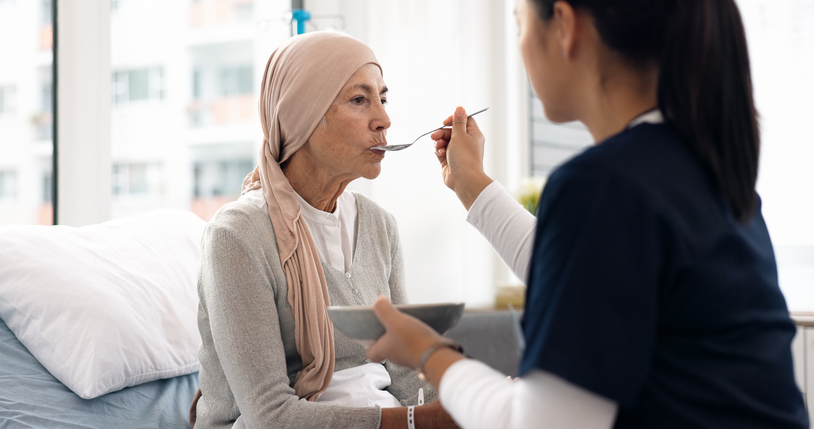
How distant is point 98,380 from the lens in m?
1.38

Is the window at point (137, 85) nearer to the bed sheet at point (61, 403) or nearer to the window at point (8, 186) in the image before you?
the window at point (8, 186)

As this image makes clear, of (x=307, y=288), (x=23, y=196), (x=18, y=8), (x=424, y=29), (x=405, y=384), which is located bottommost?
(x=405, y=384)

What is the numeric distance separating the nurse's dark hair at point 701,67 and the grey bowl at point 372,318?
0.43 metres

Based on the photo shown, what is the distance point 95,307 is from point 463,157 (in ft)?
2.86

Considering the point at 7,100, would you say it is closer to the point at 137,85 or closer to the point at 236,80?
the point at 137,85

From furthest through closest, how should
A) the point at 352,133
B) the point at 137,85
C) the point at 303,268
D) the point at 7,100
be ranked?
the point at 137,85 → the point at 7,100 → the point at 352,133 → the point at 303,268

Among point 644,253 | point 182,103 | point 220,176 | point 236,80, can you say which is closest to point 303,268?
point 644,253

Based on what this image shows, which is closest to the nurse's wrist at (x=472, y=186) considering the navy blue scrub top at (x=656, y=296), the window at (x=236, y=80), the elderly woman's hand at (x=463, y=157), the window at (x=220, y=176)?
the elderly woman's hand at (x=463, y=157)

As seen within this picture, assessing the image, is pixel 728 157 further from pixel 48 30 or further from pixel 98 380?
pixel 48 30

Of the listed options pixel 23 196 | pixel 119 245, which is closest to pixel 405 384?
pixel 119 245

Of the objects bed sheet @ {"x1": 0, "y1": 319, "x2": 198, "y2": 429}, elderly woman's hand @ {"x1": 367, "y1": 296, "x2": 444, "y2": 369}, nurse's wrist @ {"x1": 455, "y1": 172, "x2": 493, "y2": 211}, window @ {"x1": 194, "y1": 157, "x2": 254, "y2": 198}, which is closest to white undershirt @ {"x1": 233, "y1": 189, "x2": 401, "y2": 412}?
bed sheet @ {"x1": 0, "y1": 319, "x2": 198, "y2": 429}

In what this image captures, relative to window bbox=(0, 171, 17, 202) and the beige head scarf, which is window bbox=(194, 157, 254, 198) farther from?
the beige head scarf

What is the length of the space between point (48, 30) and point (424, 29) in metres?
1.61

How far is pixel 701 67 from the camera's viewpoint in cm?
75
